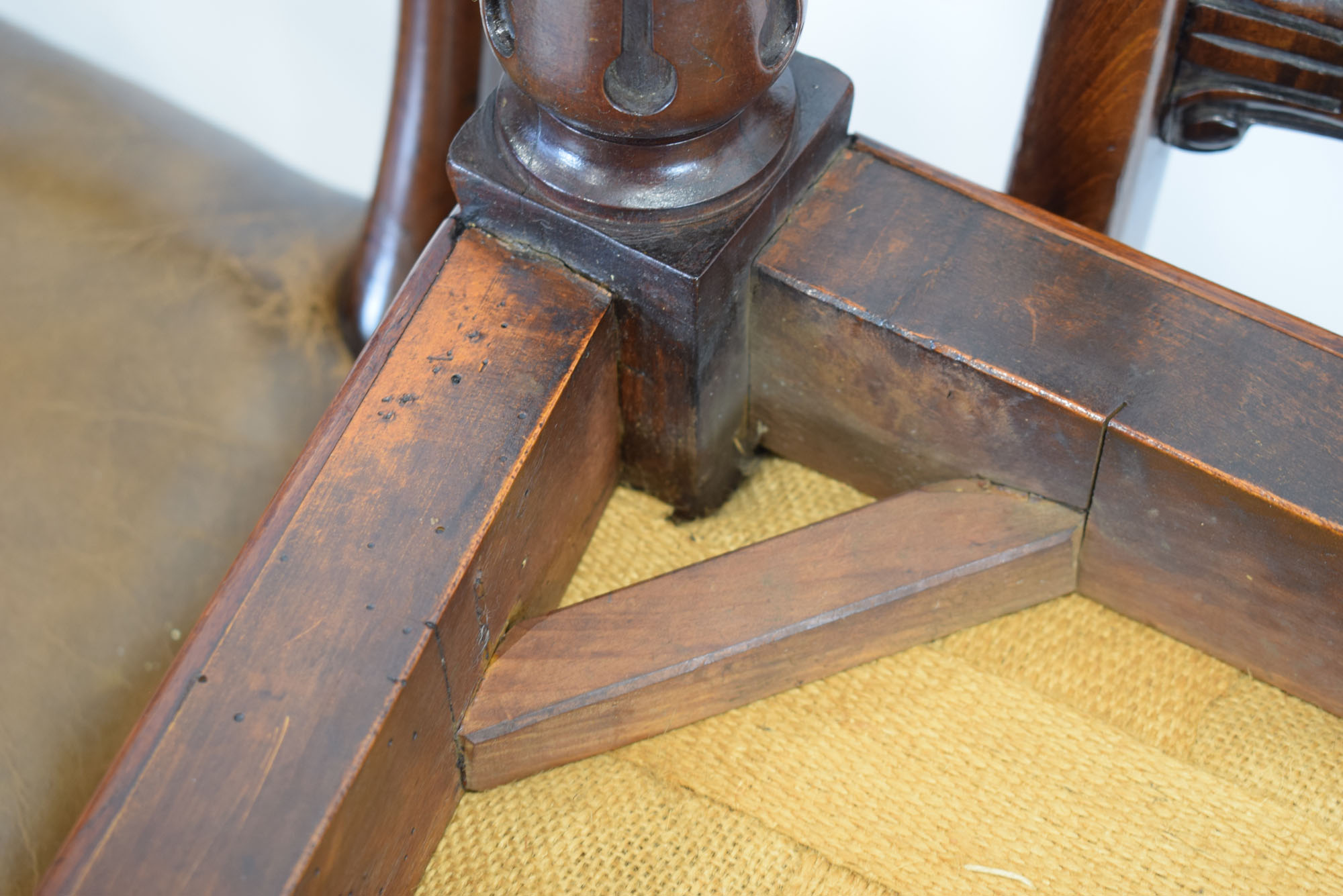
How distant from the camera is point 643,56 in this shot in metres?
0.59

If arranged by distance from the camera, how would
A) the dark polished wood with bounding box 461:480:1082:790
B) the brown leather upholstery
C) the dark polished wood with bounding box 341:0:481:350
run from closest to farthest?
the dark polished wood with bounding box 461:480:1082:790, the brown leather upholstery, the dark polished wood with bounding box 341:0:481:350

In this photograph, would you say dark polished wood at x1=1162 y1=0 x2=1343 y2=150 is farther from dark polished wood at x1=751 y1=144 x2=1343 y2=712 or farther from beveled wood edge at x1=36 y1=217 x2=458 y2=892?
beveled wood edge at x1=36 y1=217 x2=458 y2=892

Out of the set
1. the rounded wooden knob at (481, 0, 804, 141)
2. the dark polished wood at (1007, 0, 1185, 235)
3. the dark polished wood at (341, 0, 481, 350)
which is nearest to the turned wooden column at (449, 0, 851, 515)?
the rounded wooden knob at (481, 0, 804, 141)

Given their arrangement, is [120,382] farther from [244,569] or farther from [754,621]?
[754,621]

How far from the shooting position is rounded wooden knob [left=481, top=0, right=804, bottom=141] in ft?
1.88

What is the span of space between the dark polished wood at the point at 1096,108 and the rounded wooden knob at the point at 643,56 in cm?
25

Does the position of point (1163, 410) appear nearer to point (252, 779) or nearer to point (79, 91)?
point (252, 779)

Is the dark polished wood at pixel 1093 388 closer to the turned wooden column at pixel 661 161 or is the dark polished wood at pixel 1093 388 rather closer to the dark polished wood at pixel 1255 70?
the turned wooden column at pixel 661 161

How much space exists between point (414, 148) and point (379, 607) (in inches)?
19.8

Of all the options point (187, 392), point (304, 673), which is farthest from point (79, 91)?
point (304, 673)

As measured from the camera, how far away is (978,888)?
0.63 metres

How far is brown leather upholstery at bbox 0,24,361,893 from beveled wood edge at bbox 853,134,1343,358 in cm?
42

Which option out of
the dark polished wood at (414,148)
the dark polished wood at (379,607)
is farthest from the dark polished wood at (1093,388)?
the dark polished wood at (414,148)

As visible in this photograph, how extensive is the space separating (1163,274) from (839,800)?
0.30 m
